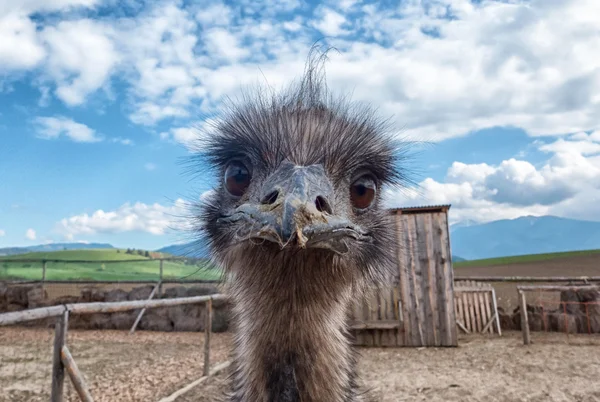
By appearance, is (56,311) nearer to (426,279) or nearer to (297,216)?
(297,216)

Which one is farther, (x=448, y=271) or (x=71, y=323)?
(x=71, y=323)

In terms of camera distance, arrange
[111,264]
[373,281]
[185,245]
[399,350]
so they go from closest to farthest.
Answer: [373,281]
[185,245]
[399,350]
[111,264]

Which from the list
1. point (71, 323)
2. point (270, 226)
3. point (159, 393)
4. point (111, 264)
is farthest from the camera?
point (111, 264)

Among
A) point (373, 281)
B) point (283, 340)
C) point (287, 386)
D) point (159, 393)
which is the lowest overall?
point (159, 393)

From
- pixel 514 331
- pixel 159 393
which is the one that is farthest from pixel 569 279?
pixel 159 393

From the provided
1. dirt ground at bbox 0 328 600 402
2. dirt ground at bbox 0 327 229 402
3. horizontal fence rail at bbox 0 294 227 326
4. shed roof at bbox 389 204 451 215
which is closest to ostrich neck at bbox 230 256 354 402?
horizontal fence rail at bbox 0 294 227 326

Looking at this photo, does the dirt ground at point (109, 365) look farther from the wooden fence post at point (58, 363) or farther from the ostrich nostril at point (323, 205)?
the ostrich nostril at point (323, 205)

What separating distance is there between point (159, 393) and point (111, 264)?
28.4 ft

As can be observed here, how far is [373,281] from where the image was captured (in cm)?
211

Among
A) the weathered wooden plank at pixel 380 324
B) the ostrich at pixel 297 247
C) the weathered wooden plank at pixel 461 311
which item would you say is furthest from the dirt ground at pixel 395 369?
the ostrich at pixel 297 247

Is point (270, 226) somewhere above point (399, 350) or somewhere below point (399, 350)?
above

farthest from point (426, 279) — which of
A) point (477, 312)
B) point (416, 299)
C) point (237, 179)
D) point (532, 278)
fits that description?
point (237, 179)

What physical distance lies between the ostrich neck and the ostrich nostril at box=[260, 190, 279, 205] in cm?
31

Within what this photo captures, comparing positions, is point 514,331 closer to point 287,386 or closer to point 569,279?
point 569,279
